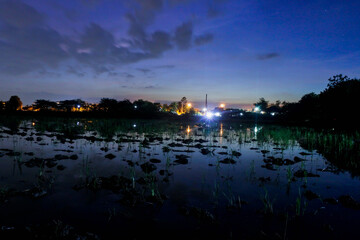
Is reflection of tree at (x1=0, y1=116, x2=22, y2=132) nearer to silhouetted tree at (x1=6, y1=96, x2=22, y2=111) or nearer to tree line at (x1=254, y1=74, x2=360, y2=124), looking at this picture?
tree line at (x1=254, y1=74, x2=360, y2=124)

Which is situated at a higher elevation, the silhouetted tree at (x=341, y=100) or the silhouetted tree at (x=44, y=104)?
the silhouetted tree at (x=44, y=104)

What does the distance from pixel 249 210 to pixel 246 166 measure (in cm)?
419

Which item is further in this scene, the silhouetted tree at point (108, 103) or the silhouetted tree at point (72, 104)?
the silhouetted tree at point (72, 104)

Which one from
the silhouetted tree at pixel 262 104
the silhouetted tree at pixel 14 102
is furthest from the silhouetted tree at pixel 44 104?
the silhouetted tree at pixel 262 104

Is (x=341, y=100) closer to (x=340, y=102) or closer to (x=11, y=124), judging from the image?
(x=340, y=102)

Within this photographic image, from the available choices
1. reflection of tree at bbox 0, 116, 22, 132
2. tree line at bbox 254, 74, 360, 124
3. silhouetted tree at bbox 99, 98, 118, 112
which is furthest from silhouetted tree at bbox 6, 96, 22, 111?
tree line at bbox 254, 74, 360, 124

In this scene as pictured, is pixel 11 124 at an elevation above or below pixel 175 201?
above

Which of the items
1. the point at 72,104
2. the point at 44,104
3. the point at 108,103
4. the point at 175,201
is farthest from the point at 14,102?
the point at 175,201

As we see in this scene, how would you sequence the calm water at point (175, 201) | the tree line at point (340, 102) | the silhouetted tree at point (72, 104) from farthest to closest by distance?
1. the silhouetted tree at point (72, 104)
2. the tree line at point (340, 102)
3. the calm water at point (175, 201)

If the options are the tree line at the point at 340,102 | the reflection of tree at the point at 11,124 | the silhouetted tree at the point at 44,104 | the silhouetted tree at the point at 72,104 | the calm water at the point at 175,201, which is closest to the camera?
the calm water at the point at 175,201

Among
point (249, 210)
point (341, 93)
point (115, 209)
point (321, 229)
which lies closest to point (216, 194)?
point (249, 210)

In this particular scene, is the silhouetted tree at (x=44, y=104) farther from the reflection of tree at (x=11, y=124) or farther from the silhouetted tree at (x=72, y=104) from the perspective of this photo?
the reflection of tree at (x=11, y=124)

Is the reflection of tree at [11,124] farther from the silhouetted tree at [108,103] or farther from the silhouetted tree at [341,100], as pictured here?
the silhouetted tree at [108,103]

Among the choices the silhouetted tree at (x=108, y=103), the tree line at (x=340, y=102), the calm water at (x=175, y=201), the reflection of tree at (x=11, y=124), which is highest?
the silhouetted tree at (x=108, y=103)
